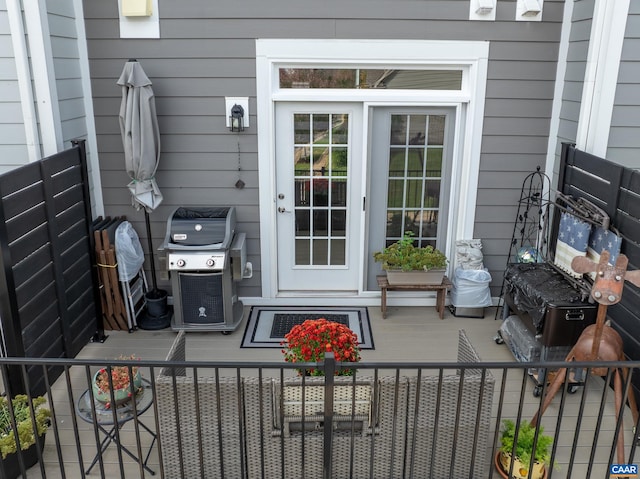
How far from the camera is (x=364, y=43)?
4.48 m

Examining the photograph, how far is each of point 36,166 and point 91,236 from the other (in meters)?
0.93

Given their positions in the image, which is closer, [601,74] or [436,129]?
[601,74]

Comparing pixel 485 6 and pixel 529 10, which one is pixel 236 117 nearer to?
pixel 485 6

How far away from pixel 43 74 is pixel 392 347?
126 inches

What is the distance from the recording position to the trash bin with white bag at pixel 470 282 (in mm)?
4855

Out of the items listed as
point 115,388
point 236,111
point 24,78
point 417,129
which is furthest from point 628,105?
point 24,78

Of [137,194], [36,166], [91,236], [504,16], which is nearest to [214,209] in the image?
[137,194]

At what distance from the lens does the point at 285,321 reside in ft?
15.9

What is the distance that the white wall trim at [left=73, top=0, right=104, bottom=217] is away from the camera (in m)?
4.40

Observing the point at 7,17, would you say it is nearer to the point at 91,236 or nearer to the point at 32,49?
the point at 32,49

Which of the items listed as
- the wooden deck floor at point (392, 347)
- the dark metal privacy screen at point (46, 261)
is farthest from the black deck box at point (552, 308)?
the dark metal privacy screen at point (46, 261)

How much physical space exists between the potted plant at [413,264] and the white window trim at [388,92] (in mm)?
407

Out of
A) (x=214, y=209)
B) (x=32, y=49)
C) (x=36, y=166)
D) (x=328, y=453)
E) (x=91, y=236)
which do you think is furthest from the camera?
(x=214, y=209)

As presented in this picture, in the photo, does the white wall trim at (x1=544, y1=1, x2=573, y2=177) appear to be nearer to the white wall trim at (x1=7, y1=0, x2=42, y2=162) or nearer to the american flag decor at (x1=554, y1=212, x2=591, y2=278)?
the american flag decor at (x1=554, y1=212, x2=591, y2=278)
